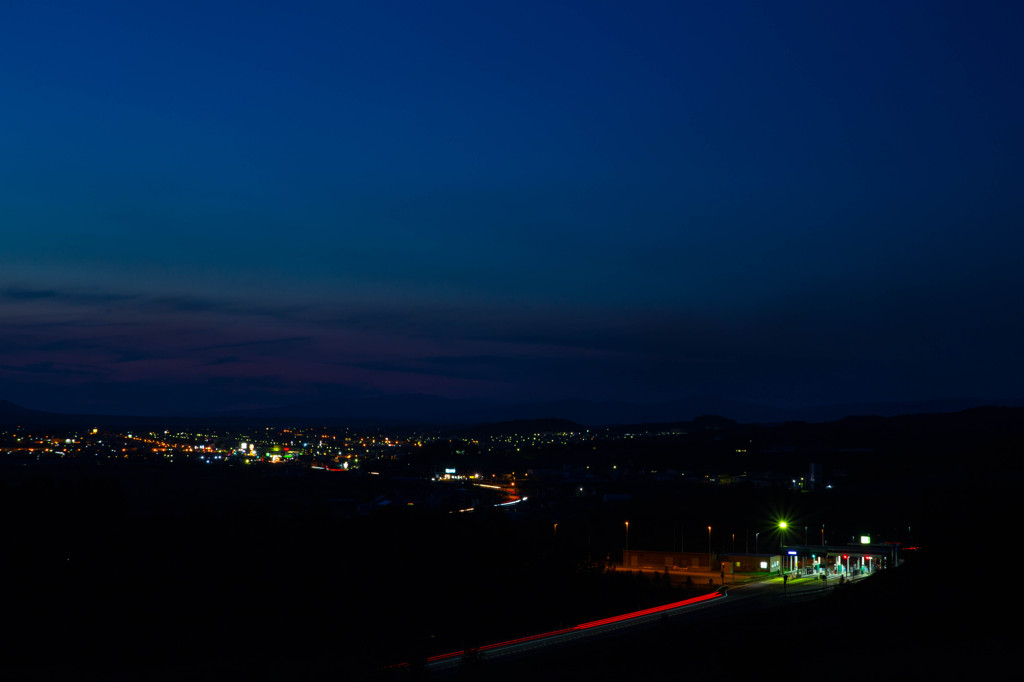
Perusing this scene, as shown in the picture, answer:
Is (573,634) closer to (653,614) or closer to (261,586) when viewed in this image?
(653,614)

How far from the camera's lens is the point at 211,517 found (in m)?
36.7

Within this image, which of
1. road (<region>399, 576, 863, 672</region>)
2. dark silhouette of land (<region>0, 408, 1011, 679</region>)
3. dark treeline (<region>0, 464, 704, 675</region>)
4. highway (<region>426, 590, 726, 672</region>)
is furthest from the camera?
dark treeline (<region>0, 464, 704, 675</region>)

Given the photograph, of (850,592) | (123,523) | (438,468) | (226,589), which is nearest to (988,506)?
(850,592)

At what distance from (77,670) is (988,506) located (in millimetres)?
26317

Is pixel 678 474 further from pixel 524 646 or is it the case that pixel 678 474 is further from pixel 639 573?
pixel 524 646

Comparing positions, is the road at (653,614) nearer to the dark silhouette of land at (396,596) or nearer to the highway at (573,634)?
the highway at (573,634)

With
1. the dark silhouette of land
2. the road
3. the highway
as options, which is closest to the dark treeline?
the dark silhouette of land

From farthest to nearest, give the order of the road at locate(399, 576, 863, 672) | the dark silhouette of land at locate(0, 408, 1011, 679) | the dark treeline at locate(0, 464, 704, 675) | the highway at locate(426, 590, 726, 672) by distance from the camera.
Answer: the dark treeline at locate(0, 464, 704, 675) < the road at locate(399, 576, 863, 672) < the highway at locate(426, 590, 726, 672) < the dark silhouette of land at locate(0, 408, 1011, 679)

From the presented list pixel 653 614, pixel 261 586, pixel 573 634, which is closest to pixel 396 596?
pixel 261 586

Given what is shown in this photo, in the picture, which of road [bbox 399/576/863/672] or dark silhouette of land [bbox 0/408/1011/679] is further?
road [bbox 399/576/863/672]

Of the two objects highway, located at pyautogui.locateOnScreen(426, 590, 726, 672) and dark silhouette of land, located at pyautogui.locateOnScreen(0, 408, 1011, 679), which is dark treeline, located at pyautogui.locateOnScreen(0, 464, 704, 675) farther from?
highway, located at pyautogui.locateOnScreen(426, 590, 726, 672)

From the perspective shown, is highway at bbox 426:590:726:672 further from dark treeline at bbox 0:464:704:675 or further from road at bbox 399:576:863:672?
dark treeline at bbox 0:464:704:675

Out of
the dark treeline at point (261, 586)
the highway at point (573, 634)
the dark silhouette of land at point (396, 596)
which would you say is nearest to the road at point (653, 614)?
the highway at point (573, 634)

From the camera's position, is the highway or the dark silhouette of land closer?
the dark silhouette of land
